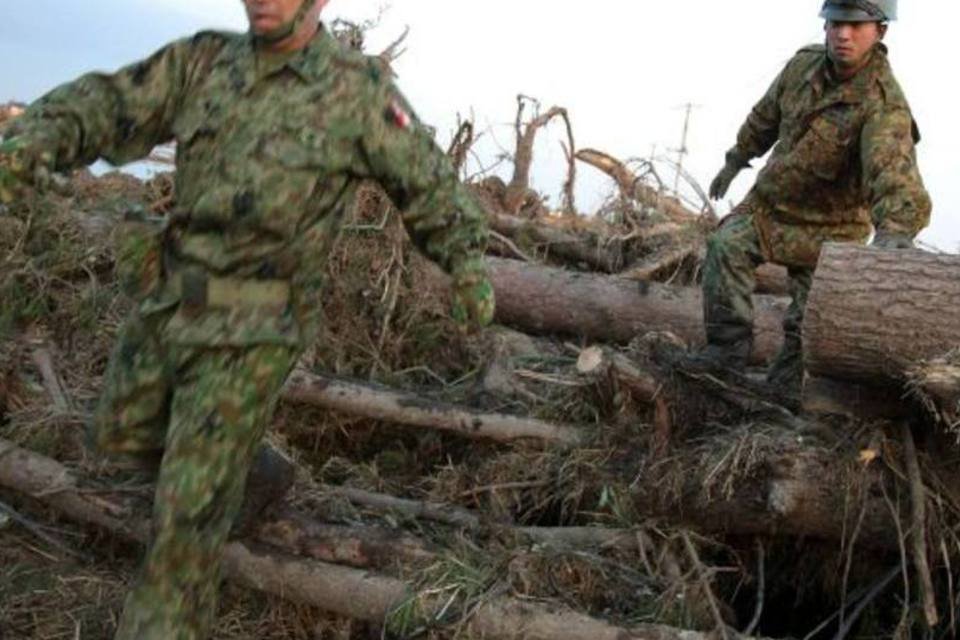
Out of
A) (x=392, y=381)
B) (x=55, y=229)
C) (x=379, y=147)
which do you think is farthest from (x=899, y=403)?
(x=55, y=229)

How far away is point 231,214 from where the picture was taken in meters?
4.11

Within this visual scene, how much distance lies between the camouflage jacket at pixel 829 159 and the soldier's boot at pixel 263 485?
2.75 meters

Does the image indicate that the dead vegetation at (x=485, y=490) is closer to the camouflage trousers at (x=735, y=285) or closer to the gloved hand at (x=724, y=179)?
the camouflage trousers at (x=735, y=285)

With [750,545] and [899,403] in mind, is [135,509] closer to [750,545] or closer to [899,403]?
[750,545]

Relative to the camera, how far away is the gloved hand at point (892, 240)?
5.56 m

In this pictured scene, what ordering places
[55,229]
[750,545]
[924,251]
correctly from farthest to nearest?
1. [55,229]
2. [750,545]
3. [924,251]

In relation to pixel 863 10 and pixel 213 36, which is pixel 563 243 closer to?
pixel 863 10

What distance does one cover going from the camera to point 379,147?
420cm

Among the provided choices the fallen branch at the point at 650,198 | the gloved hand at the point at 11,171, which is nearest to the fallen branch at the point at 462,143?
the fallen branch at the point at 650,198

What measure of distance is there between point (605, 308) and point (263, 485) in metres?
3.43

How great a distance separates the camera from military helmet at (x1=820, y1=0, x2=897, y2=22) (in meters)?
6.14

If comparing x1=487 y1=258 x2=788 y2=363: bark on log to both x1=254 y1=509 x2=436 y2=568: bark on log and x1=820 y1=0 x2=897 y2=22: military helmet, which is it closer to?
x1=820 y1=0 x2=897 y2=22: military helmet

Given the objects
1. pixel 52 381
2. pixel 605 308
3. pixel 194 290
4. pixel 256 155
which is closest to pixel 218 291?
pixel 194 290

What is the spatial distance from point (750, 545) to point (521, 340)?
7.52 ft
